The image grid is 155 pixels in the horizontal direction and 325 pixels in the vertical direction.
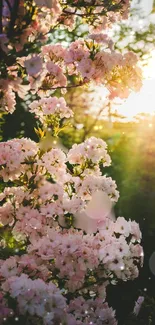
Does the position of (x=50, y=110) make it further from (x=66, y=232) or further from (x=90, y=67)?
(x=66, y=232)

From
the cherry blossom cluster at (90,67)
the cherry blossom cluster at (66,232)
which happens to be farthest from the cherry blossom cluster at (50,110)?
the cherry blossom cluster at (66,232)

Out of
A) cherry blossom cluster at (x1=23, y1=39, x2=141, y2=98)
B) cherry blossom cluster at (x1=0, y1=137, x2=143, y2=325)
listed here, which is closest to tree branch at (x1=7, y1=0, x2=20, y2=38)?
cherry blossom cluster at (x1=23, y1=39, x2=141, y2=98)

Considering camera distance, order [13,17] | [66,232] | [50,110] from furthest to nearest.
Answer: [50,110] < [66,232] < [13,17]

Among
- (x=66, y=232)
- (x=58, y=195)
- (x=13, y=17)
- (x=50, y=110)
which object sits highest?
(x=13, y=17)

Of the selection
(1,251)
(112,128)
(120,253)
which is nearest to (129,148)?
(112,128)

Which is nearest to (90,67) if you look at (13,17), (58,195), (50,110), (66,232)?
(50,110)

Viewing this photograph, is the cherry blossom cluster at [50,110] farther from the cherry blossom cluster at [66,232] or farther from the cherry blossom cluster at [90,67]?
the cherry blossom cluster at [66,232]

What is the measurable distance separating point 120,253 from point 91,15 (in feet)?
6.15

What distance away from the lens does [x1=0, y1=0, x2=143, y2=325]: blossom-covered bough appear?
316 cm

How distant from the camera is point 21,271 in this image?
135 inches

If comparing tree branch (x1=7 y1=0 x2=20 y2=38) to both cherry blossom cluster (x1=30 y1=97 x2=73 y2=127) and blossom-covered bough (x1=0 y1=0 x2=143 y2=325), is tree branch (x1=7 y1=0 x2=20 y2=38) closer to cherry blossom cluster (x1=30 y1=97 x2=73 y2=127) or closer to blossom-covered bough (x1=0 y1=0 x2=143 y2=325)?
blossom-covered bough (x1=0 y1=0 x2=143 y2=325)

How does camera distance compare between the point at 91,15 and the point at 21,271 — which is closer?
the point at 21,271

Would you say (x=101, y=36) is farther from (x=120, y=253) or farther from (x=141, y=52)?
(x=141, y=52)

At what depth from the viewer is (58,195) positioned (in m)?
3.73
